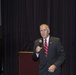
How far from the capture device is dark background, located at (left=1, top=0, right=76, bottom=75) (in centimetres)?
621

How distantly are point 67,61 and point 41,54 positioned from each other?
10.2ft

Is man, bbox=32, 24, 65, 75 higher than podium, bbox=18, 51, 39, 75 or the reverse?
higher

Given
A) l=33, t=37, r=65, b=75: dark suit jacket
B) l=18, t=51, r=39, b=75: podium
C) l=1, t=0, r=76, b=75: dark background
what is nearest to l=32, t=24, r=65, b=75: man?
l=33, t=37, r=65, b=75: dark suit jacket

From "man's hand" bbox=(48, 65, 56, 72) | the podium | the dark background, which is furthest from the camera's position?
the dark background

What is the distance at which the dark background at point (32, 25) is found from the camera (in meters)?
6.21

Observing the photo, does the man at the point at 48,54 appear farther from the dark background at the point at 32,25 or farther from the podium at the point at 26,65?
the dark background at the point at 32,25

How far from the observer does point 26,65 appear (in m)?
4.92

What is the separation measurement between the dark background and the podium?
4.86ft

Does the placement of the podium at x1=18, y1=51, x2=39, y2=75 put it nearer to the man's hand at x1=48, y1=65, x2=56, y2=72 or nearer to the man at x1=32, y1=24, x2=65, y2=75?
the man at x1=32, y1=24, x2=65, y2=75

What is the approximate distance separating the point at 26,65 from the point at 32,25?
5.99 ft

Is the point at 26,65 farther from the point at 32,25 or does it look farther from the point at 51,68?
the point at 51,68

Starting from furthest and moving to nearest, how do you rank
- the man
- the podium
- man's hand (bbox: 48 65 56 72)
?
the podium, the man, man's hand (bbox: 48 65 56 72)

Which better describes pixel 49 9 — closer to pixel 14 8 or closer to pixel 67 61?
pixel 14 8

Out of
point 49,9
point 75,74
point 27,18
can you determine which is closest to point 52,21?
point 49,9
